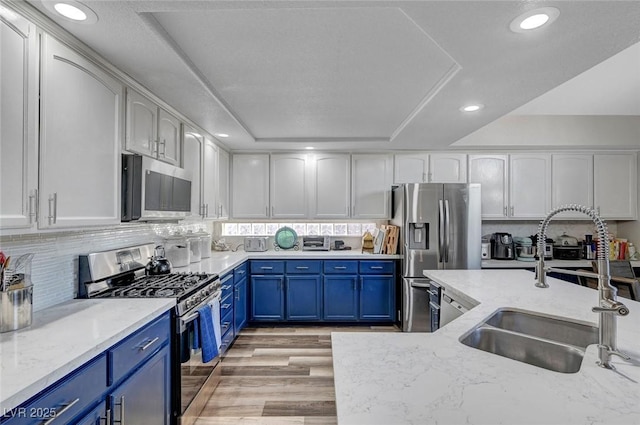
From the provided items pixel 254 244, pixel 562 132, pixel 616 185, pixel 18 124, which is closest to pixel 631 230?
pixel 616 185

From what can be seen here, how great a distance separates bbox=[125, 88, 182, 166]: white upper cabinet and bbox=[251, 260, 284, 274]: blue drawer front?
5.31 feet

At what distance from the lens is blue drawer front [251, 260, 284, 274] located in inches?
151

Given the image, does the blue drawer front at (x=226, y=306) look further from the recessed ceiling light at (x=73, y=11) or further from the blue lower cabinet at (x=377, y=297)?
the recessed ceiling light at (x=73, y=11)

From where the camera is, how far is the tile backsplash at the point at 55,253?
1.61 metres

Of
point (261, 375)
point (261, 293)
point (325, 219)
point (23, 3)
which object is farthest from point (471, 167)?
point (23, 3)

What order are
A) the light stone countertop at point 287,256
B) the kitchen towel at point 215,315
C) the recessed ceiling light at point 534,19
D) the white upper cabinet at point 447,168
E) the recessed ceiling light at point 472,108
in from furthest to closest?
1. the white upper cabinet at point 447,168
2. the light stone countertop at point 287,256
3. the recessed ceiling light at point 472,108
4. the kitchen towel at point 215,315
5. the recessed ceiling light at point 534,19

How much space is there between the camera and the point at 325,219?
416cm

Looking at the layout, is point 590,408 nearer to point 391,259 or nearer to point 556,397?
point 556,397

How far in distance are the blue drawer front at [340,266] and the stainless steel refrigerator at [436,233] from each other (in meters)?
0.63

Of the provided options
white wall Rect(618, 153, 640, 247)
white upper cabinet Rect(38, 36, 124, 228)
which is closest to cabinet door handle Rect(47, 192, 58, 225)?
white upper cabinet Rect(38, 36, 124, 228)

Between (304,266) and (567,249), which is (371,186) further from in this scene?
(567,249)

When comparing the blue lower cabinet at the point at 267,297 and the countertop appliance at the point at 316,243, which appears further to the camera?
the countertop appliance at the point at 316,243

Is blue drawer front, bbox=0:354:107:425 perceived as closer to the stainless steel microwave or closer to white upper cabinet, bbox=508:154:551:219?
the stainless steel microwave

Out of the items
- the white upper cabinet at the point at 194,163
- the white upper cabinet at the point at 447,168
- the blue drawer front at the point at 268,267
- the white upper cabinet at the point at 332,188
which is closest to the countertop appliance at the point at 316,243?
the white upper cabinet at the point at 332,188
